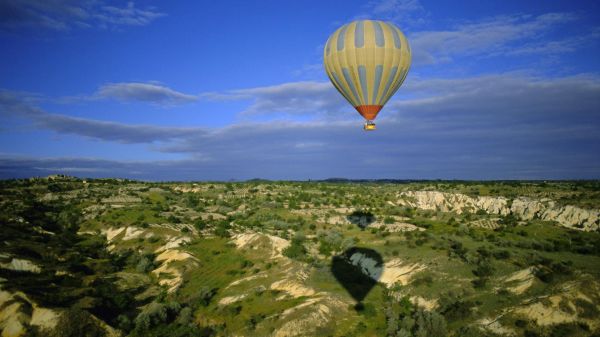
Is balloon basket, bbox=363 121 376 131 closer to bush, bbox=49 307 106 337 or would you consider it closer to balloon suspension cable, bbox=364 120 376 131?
balloon suspension cable, bbox=364 120 376 131

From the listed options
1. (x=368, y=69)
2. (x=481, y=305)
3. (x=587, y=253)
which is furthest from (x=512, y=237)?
(x=368, y=69)

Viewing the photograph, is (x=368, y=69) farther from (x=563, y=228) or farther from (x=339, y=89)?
(x=563, y=228)

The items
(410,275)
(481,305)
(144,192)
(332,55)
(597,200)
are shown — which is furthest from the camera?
(144,192)

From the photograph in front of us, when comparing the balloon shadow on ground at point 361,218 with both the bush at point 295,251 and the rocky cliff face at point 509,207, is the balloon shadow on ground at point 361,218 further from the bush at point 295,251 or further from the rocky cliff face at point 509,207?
the rocky cliff face at point 509,207

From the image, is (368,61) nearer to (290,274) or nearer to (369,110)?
(369,110)

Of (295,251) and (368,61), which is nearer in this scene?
(368,61)

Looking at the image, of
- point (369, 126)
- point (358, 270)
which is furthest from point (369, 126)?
point (358, 270)

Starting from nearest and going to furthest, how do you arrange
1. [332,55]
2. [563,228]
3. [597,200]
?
[332,55]
[563,228]
[597,200]

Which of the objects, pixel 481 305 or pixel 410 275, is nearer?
pixel 481 305
